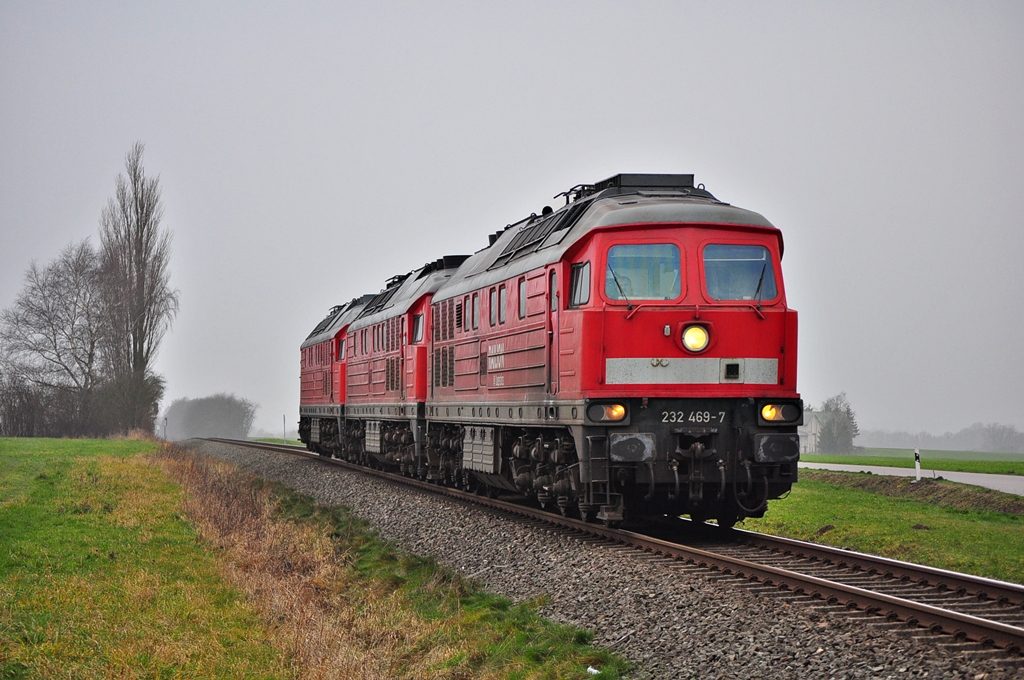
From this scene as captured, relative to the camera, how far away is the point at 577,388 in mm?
12461

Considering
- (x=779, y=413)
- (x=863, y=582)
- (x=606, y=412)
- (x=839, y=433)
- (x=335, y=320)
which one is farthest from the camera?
(x=839, y=433)

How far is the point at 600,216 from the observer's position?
42.4ft

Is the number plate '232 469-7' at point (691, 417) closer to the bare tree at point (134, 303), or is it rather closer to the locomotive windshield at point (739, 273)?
the locomotive windshield at point (739, 273)

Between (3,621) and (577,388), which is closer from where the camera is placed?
(3,621)

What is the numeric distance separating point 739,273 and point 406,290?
1354cm

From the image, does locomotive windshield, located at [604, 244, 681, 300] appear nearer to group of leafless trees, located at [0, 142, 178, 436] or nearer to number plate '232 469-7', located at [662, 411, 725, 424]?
number plate '232 469-7', located at [662, 411, 725, 424]

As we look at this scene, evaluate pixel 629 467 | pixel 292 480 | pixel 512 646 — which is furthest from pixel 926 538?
pixel 292 480

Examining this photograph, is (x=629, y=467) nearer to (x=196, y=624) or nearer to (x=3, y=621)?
(x=196, y=624)

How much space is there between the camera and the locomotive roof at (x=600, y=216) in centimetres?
1266

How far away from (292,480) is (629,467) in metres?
16.1

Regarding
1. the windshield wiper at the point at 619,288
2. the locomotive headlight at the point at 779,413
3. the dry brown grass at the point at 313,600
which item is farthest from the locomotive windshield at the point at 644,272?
the dry brown grass at the point at 313,600

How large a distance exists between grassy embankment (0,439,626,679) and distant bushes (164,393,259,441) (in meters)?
103

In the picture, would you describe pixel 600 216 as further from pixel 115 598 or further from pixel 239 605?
pixel 115 598

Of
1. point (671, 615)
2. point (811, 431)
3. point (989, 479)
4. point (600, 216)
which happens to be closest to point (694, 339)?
point (600, 216)
